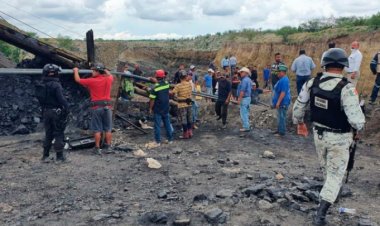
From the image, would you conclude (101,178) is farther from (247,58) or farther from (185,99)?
(247,58)

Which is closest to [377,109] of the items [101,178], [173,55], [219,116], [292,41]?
[219,116]

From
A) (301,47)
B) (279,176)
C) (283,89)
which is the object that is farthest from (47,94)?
(301,47)

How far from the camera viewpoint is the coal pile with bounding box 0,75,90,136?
10.9 metres

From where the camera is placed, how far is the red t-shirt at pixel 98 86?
8.11 meters

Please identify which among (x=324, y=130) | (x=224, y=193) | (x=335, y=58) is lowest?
(x=224, y=193)

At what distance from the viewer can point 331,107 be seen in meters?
4.62

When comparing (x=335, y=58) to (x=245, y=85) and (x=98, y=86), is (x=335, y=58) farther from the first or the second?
(x=245, y=85)

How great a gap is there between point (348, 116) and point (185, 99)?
6.01 meters

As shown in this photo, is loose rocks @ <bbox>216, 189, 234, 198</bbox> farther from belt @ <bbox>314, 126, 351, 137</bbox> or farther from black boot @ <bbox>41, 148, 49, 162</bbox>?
black boot @ <bbox>41, 148, 49, 162</bbox>

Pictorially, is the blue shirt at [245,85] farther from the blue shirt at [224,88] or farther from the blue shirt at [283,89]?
the blue shirt at [283,89]

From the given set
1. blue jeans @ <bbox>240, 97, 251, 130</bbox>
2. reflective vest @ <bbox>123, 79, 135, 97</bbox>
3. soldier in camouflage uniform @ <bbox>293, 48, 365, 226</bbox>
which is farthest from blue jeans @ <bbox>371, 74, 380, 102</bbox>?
soldier in camouflage uniform @ <bbox>293, 48, 365, 226</bbox>

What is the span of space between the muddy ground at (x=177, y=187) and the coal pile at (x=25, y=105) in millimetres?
1446

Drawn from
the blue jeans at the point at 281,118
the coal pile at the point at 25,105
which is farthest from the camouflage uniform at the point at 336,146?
the coal pile at the point at 25,105

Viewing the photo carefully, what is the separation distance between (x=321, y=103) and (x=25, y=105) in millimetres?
9193
